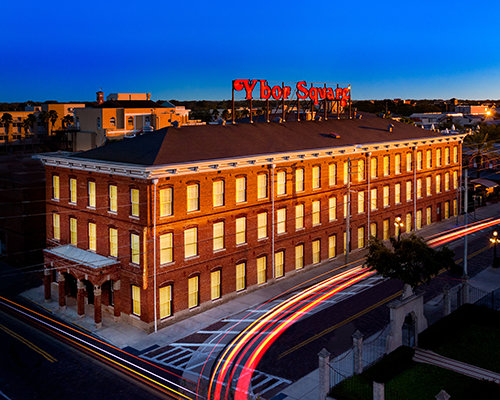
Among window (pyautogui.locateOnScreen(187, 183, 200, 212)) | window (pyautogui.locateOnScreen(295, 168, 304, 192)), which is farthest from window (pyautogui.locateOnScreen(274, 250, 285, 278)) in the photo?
window (pyautogui.locateOnScreen(187, 183, 200, 212))

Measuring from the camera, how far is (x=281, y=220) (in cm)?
4794

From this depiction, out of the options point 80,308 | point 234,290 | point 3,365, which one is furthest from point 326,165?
point 3,365

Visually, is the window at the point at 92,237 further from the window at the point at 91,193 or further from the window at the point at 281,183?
the window at the point at 281,183

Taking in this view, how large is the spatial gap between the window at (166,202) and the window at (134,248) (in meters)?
2.58

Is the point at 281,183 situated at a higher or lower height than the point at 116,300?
higher

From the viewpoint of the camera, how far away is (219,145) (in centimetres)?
4606

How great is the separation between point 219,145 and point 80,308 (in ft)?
57.1

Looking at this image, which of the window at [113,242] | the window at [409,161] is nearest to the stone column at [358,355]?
the window at [113,242]

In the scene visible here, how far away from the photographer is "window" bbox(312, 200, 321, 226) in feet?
168

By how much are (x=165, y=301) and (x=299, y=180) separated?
57.9 ft

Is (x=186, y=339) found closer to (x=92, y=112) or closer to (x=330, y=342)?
(x=330, y=342)

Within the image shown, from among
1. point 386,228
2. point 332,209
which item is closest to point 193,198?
point 332,209

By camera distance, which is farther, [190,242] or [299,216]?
[299,216]

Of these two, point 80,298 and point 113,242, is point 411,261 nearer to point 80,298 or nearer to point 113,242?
point 113,242
